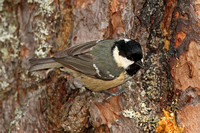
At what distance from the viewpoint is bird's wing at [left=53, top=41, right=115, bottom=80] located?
2.21m

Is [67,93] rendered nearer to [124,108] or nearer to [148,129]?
[124,108]

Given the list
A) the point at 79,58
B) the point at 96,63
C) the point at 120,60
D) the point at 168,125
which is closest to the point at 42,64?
the point at 79,58

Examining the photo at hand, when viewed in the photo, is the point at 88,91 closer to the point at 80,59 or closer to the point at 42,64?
the point at 80,59

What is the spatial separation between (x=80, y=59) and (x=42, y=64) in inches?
14.0

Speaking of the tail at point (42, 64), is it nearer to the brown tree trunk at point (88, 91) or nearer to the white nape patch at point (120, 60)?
the brown tree trunk at point (88, 91)

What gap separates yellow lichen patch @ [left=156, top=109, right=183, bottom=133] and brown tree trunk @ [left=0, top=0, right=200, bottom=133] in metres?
0.04

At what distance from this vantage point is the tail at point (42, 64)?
86.4 inches

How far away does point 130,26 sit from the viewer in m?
2.15

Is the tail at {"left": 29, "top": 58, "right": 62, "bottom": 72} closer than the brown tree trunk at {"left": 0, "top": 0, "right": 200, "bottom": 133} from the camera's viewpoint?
No

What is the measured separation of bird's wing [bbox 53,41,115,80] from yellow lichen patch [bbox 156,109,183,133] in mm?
700

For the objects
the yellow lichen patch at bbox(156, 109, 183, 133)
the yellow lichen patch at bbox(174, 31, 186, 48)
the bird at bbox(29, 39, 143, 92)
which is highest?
the yellow lichen patch at bbox(174, 31, 186, 48)

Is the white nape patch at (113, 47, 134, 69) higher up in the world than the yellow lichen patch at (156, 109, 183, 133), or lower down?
higher up

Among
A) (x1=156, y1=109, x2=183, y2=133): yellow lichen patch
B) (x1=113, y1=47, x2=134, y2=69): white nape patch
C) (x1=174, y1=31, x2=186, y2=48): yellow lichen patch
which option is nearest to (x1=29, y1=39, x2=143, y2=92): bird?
(x1=113, y1=47, x2=134, y2=69): white nape patch

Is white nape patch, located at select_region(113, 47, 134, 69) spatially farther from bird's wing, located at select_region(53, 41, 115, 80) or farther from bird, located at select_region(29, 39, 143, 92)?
bird's wing, located at select_region(53, 41, 115, 80)
